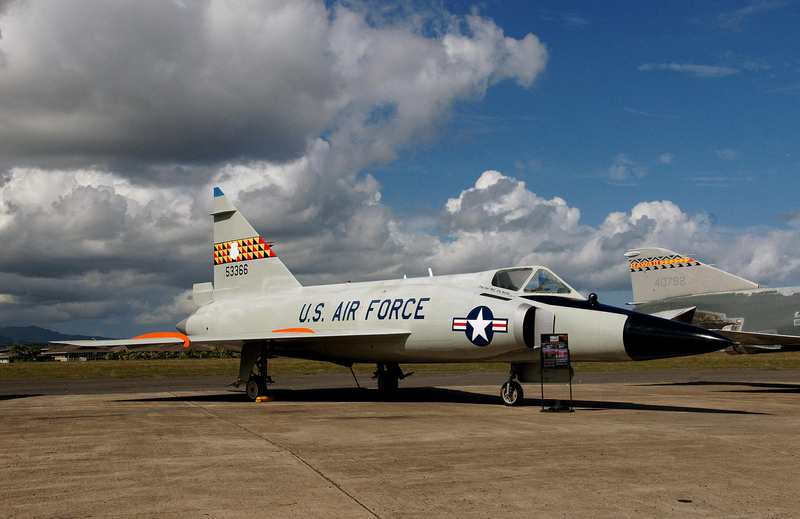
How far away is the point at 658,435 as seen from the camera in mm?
8773

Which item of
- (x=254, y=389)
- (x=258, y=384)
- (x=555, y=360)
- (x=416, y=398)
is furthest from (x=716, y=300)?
(x=254, y=389)

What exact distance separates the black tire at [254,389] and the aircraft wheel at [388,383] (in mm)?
3513

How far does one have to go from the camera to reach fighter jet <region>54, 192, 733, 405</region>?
39.1 ft

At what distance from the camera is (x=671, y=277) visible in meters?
22.9

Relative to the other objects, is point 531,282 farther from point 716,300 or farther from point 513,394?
point 716,300

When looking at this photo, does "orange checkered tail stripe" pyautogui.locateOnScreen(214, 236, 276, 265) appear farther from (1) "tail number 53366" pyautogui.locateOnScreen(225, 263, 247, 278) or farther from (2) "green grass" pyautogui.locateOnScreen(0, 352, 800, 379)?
(2) "green grass" pyautogui.locateOnScreen(0, 352, 800, 379)

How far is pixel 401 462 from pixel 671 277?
742 inches

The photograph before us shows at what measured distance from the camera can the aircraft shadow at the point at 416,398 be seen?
13.1 meters

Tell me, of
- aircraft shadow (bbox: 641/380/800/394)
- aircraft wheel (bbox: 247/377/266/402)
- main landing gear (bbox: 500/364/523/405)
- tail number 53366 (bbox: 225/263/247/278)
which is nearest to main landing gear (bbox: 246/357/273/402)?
aircraft wheel (bbox: 247/377/266/402)

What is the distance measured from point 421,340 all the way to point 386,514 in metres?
9.12

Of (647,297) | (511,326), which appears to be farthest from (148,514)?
(647,297)

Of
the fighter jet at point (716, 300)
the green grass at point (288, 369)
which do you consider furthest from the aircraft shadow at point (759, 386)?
the green grass at point (288, 369)

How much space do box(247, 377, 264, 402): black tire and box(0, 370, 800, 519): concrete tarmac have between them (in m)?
2.22

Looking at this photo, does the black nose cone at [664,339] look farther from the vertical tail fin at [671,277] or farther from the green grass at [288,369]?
the green grass at [288,369]
